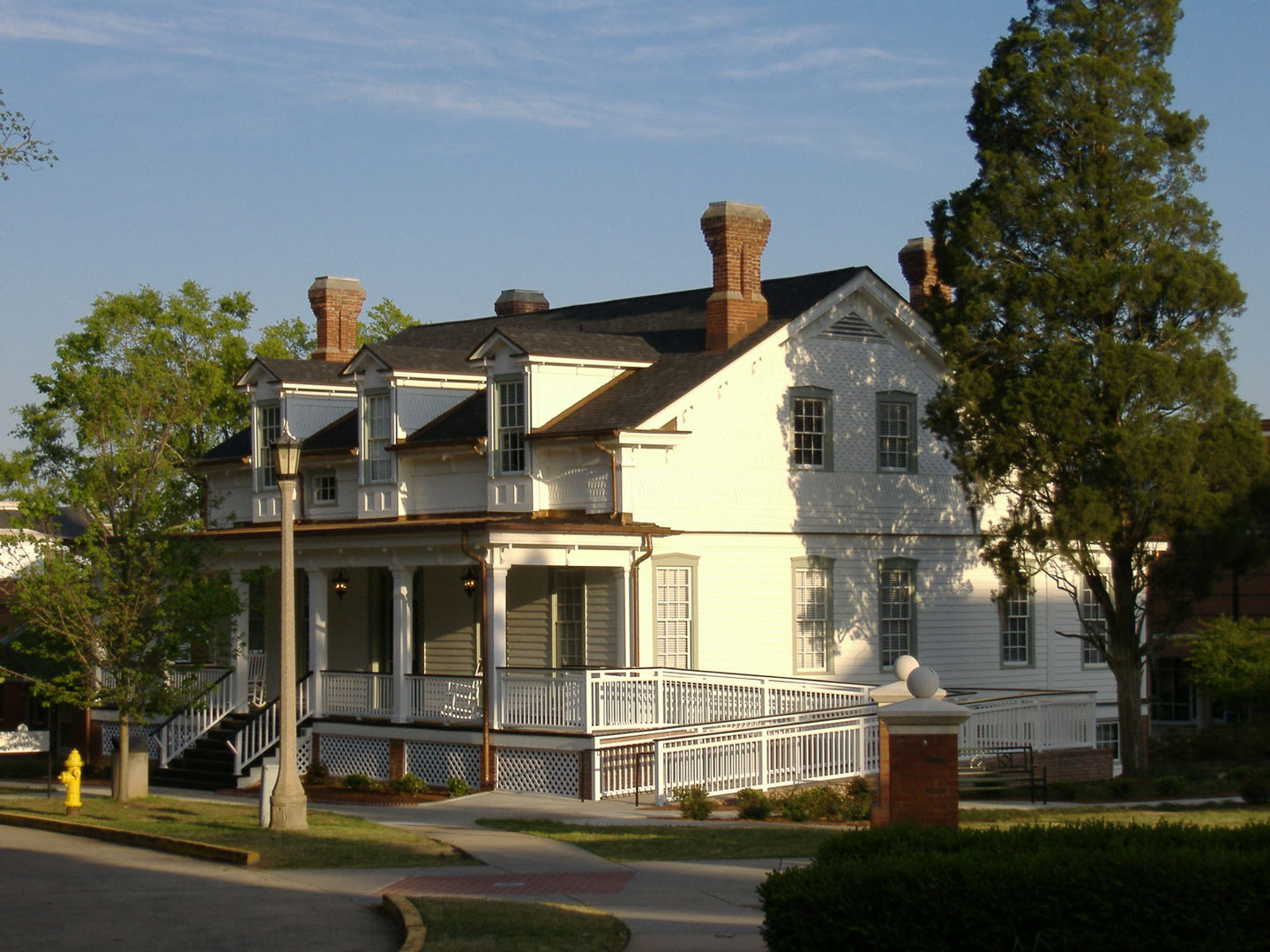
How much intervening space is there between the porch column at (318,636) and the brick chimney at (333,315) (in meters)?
10.1

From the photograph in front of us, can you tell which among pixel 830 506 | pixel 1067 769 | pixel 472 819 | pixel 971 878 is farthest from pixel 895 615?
pixel 971 878

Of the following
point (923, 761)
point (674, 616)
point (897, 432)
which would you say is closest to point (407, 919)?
point (923, 761)

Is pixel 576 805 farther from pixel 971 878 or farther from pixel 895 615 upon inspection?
pixel 971 878

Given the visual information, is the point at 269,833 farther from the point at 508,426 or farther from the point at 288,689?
the point at 508,426

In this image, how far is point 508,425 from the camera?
27656 mm

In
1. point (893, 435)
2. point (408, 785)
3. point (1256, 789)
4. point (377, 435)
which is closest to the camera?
point (1256, 789)

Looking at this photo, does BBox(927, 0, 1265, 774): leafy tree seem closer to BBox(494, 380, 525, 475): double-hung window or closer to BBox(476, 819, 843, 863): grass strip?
BBox(494, 380, 525, 475): double-hung window

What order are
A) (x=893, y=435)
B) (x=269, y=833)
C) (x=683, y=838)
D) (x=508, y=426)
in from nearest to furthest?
1. (x=683, y=838)
2. (x=269, y=833)
3. (x=508, y=426)
4. (x=893, y=435)

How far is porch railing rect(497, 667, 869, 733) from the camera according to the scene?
77.5ft

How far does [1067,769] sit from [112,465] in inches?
624

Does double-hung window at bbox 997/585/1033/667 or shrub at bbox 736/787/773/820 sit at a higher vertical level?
double-hung window at bbox 997/585/1033/667

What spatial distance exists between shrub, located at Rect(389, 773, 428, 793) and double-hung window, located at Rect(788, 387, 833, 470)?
8551 millimetres

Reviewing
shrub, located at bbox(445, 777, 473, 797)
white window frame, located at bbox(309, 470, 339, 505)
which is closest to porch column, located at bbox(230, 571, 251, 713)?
white window frame, located at bbox(309, 470, 339, 505)

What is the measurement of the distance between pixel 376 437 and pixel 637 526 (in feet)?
22.8
